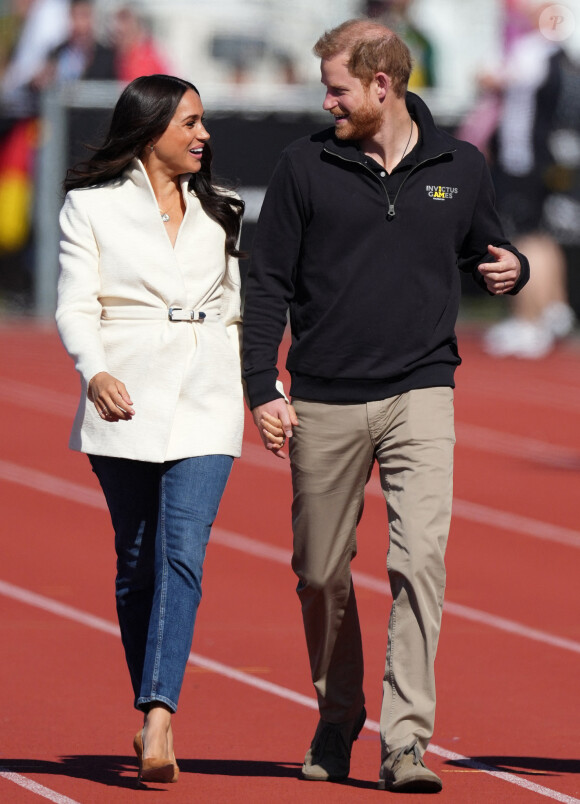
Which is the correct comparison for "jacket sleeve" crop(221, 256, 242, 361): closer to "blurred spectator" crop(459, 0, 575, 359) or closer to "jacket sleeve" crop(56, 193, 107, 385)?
"jacket sleeve" crop(56, 193, 107, 385)

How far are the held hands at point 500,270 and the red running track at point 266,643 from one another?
1.39 meters

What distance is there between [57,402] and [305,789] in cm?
933

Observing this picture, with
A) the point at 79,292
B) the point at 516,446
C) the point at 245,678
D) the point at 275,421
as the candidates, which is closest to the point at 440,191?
the point at 275,421

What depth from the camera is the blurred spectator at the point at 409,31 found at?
61.5ft

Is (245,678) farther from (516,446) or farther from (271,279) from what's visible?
(516,446)

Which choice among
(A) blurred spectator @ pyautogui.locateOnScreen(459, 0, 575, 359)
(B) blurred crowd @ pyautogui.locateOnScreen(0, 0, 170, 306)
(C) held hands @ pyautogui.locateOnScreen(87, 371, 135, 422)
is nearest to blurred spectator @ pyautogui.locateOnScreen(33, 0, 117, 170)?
(B) blurred crowd @ pyautogui.locateOnScreen(0, 0, 170, 306)

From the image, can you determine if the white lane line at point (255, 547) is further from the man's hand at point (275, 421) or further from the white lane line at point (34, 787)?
the white lane line at point (34, 787)

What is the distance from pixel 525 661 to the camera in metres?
7.29

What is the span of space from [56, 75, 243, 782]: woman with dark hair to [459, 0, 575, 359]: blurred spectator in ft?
40.3

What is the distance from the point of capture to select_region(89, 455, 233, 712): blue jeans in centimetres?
Result: 528

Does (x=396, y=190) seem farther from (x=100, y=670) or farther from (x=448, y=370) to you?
(x=100, y=670)

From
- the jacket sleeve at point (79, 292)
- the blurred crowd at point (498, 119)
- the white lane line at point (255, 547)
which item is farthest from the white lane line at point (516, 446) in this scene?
the jacket sleeve at point (79, 292)

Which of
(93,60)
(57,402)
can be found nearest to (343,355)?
(57,402)

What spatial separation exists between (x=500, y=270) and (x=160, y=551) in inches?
47.9
